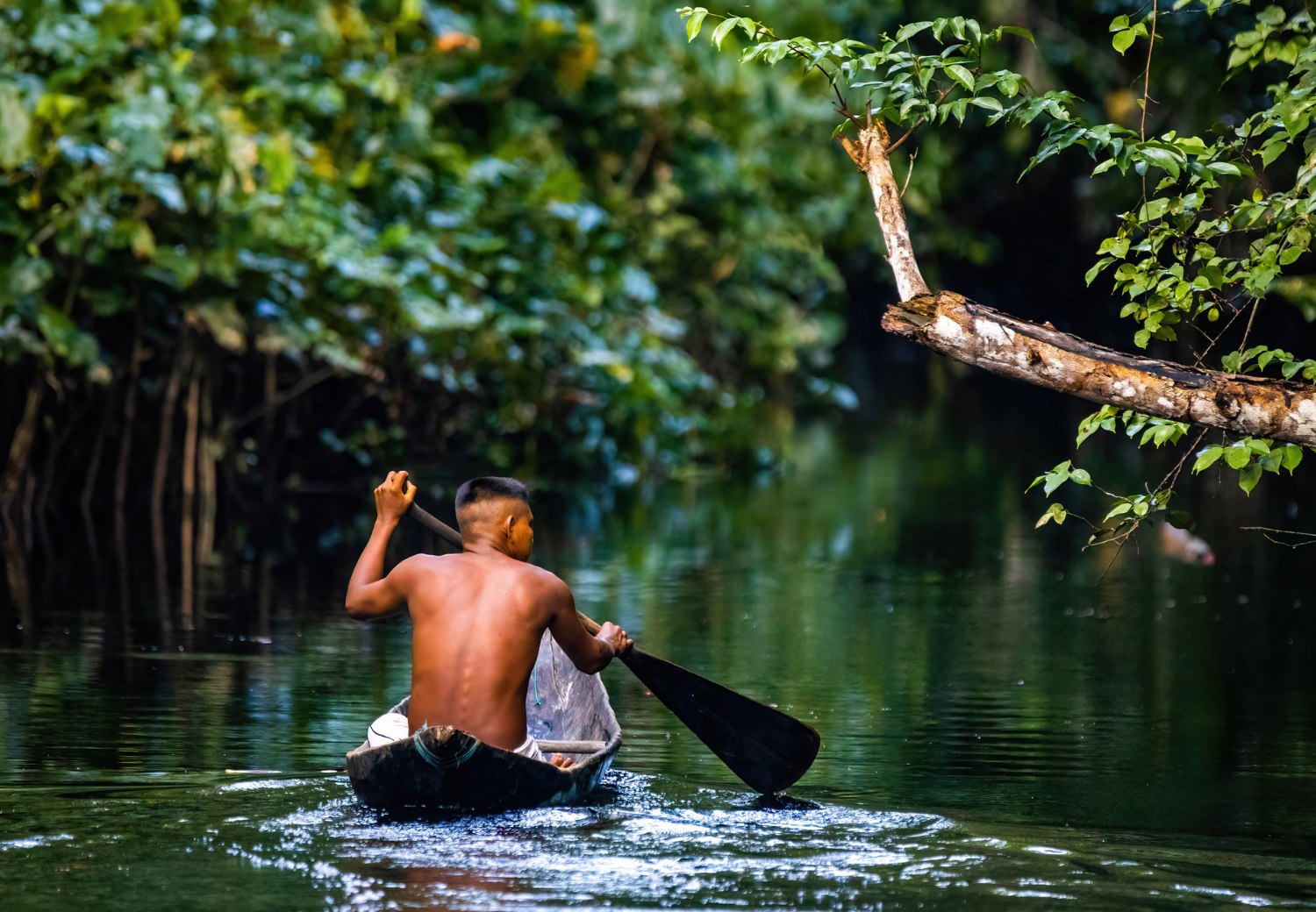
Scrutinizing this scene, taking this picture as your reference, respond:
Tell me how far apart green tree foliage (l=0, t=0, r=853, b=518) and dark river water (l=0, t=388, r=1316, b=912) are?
74.3 inches

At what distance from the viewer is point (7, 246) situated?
43.5ft

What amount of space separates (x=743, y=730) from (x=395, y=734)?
3.71ft

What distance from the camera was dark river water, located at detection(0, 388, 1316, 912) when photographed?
529cm

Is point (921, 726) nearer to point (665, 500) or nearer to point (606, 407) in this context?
point (665, 500)

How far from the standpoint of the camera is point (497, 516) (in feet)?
20.8

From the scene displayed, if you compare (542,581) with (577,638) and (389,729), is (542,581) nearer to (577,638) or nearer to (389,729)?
(577,638)

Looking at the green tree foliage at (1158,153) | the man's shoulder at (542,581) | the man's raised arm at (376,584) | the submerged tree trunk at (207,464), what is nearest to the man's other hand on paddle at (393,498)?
the man's raised arm at (376,584)

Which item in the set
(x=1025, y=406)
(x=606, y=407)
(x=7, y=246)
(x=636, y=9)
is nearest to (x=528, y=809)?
(x=7, y=246)

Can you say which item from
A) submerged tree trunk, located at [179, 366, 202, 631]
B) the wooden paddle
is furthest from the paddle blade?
submerged tree trunk, located at [179, 366, 202, 631]

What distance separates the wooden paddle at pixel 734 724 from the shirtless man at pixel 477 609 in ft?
1.20

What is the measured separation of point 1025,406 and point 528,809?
2818 cm

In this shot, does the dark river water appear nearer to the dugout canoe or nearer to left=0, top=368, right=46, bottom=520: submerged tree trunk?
the dugout canoe

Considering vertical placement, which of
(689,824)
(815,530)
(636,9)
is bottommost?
(689,824)

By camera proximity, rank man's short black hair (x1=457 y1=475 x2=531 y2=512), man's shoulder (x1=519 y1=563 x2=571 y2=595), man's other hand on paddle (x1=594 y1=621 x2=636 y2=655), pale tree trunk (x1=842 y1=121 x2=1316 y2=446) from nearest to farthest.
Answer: pale tree trunk (x1=842 y1=121 x2=1316 y2=446)
man's shoulder (x1=519 y1=563 x2=571 y2=595)
man's short black hair (x1=457 y1=475 x2=531 y2=512)
man's other hand on paddle (x1=594 y1=621 x2=636 y2=655)
